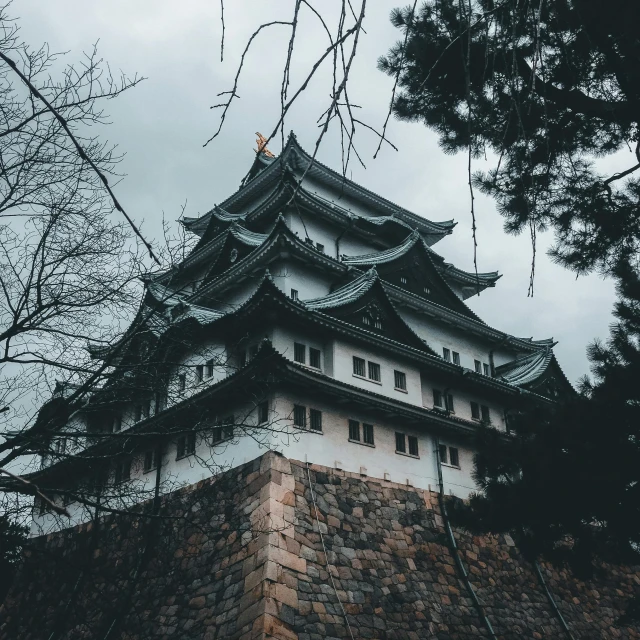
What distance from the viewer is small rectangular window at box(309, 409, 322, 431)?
642 inches

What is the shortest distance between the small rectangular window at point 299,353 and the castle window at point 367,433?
95.1 inches

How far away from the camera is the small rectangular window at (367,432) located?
17312 millimetres

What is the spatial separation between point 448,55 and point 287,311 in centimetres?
1093

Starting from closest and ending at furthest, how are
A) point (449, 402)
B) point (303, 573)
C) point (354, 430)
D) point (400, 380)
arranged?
point (303, 573) < point (354, 430) < point (400, 380) < point (449, 402)

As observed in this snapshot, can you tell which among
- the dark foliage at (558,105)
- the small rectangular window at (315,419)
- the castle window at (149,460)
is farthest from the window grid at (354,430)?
the dark foliage at (558,105)

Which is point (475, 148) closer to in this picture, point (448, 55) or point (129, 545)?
point (448, 55)

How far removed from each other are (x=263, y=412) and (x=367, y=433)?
317cm

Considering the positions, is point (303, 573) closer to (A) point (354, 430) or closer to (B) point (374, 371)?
(A) point (354, 430)

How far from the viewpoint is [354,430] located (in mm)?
17109

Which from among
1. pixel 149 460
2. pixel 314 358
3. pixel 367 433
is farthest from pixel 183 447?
pixel 367 433

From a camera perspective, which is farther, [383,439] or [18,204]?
[383,439]

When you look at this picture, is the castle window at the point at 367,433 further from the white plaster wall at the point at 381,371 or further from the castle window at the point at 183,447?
the castle window at the point at 183,447

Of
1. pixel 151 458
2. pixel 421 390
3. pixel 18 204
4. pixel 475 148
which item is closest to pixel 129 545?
pixel 151 458

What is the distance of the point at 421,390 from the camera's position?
20.2 meters
